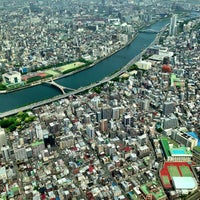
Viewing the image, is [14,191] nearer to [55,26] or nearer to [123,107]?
[123,107]

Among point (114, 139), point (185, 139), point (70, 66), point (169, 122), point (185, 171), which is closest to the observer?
point (185, 171)

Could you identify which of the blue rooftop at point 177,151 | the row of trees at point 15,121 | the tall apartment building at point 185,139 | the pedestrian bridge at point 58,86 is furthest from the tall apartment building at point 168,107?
the row of trees at point 15,121

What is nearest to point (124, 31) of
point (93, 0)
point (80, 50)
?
point (80, 50)

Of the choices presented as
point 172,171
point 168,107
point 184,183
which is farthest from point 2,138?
point 168,107

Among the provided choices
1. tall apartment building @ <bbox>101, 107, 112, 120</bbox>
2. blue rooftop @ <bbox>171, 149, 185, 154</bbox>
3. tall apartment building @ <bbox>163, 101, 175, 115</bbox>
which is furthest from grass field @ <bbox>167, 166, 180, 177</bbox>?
tall apartment building @ <bbox>101, 107, 112, 120</bbox>

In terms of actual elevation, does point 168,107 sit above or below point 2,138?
above

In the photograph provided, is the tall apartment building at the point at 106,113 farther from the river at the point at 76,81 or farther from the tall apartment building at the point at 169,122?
the river at the point at 76,81

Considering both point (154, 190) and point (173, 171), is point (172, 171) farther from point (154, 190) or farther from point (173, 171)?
point (154, 190)

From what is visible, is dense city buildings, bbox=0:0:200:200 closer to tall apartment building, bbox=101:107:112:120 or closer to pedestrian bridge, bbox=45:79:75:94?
tall apartment building, bbox=101:107:112:120
